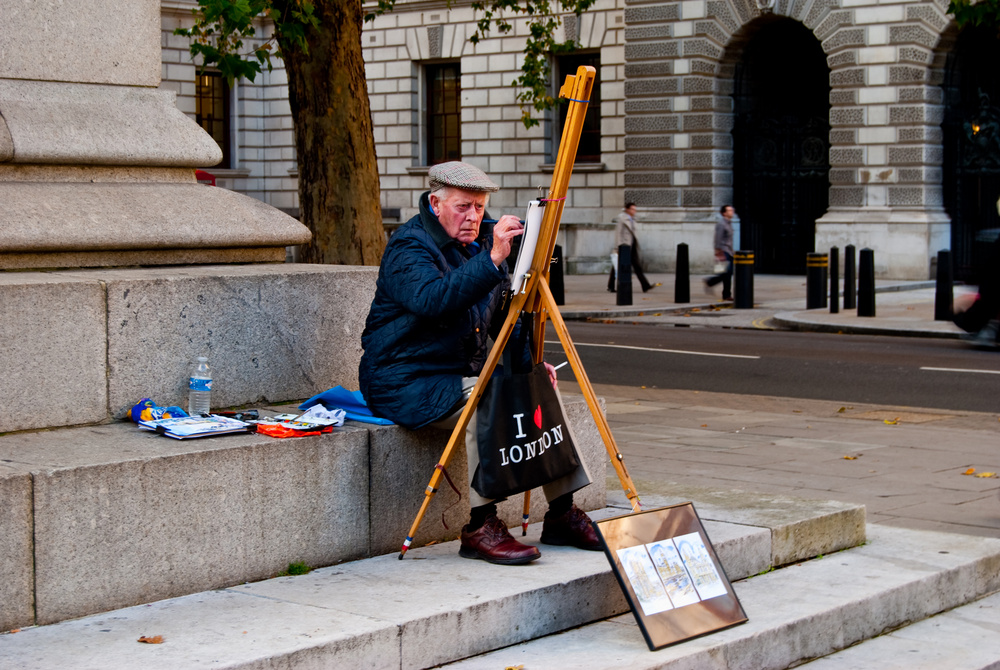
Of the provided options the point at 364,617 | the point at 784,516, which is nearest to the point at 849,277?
the point at 784,516

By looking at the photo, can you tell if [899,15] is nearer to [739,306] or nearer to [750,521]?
[739,306]

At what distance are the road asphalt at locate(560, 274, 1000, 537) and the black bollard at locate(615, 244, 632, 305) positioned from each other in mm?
8332

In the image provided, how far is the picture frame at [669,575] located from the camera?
4.49m

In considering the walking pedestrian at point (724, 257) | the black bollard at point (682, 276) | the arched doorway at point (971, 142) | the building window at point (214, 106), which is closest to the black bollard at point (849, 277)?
the walking pedestrian at point (724, 257)

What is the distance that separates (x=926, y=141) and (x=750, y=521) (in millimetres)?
20558

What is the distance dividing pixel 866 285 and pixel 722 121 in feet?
30.6

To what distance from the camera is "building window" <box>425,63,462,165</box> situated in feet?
108

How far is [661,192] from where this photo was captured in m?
28.0

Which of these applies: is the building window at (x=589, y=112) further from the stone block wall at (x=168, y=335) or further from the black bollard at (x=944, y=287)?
the stone block wall at (x=168, y=335)

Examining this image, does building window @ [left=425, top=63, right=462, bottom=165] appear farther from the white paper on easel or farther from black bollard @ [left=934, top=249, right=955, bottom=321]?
the white paper on easel

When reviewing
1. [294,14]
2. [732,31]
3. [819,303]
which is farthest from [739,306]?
[294,14]

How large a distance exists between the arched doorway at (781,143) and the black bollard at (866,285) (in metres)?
8.28

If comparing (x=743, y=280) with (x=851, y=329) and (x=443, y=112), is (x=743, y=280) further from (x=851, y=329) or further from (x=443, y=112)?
(x=443, y=112)

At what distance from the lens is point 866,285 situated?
18.8 m
